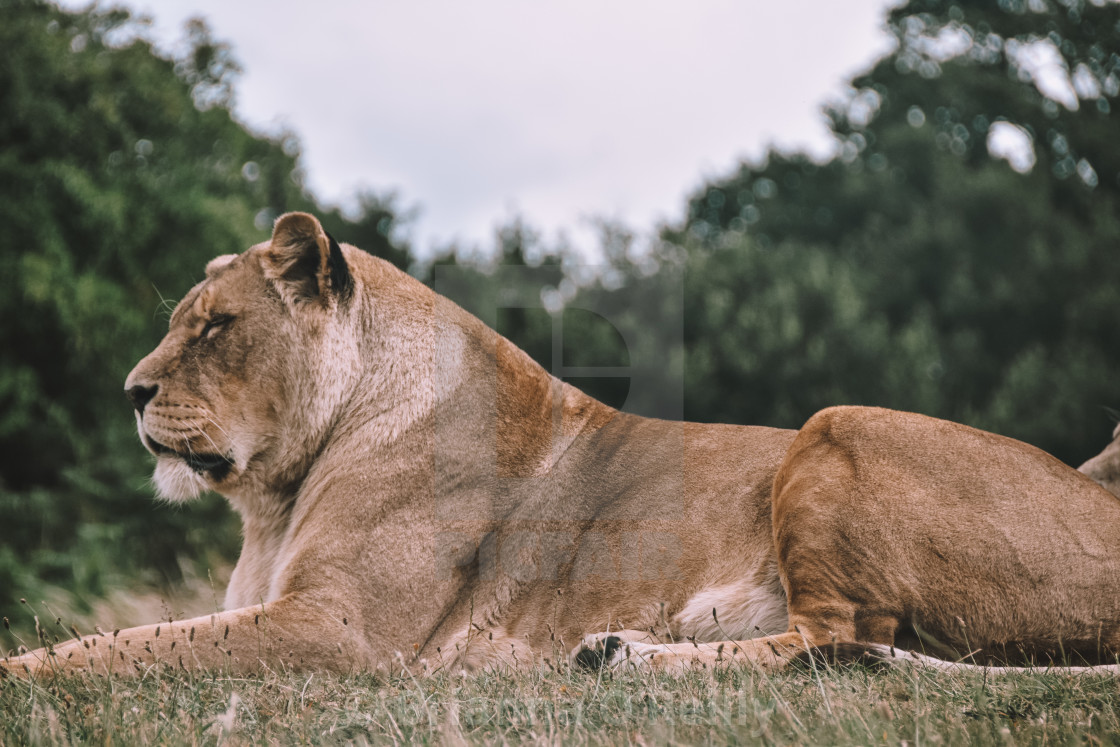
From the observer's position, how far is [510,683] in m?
3.14

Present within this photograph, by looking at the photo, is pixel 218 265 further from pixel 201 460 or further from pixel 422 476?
pixel 422 476

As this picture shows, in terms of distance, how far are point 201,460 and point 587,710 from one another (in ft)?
7.65

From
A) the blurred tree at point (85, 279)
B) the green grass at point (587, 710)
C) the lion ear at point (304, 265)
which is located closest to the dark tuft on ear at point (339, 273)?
the lion ear at point (304, 265)

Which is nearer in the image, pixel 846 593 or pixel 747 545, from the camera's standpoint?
pixel 846 593

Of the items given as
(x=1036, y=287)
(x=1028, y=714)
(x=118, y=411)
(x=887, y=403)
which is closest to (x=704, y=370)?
(x=887, y=403)

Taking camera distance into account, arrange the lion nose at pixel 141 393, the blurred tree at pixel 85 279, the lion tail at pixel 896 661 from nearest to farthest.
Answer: the lion tail at pixel 896 661 → the lion nose at pixel 141 393 → the blurred tree at pixel 85 279

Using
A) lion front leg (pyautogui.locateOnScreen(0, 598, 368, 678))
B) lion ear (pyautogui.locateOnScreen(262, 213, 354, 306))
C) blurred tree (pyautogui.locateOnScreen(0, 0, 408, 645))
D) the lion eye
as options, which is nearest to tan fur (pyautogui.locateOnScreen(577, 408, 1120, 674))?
lion front leg (pyautogui.locateOnScreen(0, 598, 368, 678))

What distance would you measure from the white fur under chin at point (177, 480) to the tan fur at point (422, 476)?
1 cm

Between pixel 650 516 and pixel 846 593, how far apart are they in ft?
2.98

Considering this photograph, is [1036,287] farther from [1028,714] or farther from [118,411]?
[1028,714]

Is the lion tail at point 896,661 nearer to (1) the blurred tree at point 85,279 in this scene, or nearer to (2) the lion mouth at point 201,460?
(2) the lion mouth at point 201,460

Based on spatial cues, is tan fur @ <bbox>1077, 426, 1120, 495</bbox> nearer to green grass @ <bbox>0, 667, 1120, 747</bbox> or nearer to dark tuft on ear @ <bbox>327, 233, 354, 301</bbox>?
green grass @ <bbox>0, 667, 1120, 747</bbox>

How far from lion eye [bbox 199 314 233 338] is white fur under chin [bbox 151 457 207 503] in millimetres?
584

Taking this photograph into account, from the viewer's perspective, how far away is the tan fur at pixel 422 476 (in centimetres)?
382
